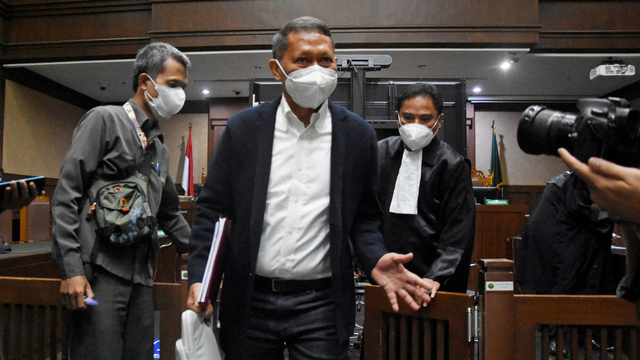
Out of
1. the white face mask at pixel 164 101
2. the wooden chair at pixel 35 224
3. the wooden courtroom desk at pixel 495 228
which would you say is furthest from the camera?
the wooden courtroom desk at pixel 495 228

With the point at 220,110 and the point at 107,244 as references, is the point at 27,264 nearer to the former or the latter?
the point at 107,244

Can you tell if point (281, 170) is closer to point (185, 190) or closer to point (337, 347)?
point (337, 347)

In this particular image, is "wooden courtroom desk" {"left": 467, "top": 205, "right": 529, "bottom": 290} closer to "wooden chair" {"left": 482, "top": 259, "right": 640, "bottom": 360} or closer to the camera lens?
"wooden chair" {"left": 482, "top": 259, "right": 640, "bottom": 360}

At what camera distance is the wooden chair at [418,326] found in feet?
3.63

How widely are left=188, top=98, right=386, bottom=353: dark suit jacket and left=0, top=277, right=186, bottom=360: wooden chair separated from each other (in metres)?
0.33

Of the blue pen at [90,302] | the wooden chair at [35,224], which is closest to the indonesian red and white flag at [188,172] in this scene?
the wooden chair at [35,224]

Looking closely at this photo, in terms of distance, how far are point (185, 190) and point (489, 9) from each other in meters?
5.86

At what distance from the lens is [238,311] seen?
1006 mm

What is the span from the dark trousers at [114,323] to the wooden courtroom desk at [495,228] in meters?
4.02

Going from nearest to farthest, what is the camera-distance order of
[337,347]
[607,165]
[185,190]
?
[607,165], [337,347], [185,190]

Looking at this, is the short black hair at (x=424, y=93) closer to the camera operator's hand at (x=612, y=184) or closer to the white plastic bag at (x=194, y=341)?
the camera operator's hand at (x=612, y=184)

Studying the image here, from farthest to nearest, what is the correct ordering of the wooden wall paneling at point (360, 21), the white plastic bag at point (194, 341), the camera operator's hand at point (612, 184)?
the wooden wall paneling at point (360, 21) → the white plastic bag at point (194, 341) → the camera operator's hand at point (612, 184)

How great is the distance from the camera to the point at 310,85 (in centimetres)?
105

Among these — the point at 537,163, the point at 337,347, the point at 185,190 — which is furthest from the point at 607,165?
the point at 537,163
